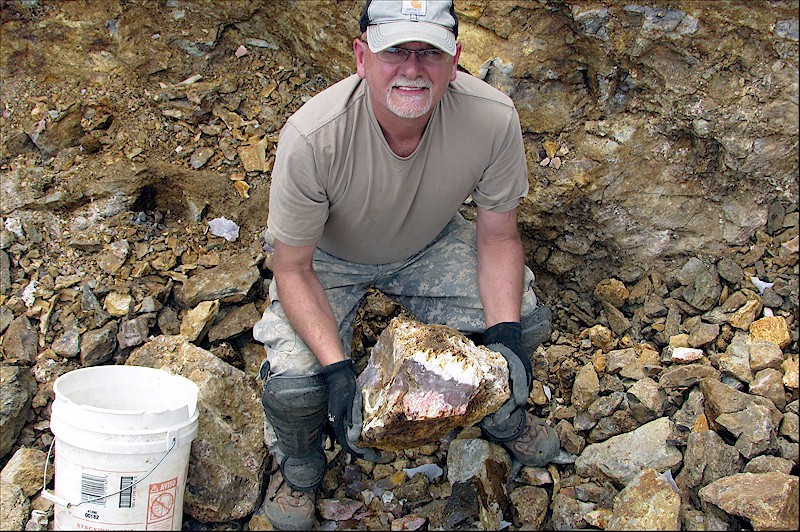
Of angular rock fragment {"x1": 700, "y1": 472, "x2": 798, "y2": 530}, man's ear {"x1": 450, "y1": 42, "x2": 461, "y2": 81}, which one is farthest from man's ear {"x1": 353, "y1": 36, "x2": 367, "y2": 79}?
angular rock fragment {"x1": 700, "y1": 472, "x2": 798, "y2": 530}

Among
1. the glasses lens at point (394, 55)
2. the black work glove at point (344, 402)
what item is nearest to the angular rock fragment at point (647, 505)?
the black work glove at point (344, 402)

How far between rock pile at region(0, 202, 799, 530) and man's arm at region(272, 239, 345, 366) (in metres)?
0.57

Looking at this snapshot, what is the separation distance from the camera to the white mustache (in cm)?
248

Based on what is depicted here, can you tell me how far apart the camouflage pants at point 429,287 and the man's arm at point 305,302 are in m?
0.14

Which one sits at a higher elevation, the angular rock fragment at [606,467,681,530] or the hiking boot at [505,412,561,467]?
the angular rock fragment at [606,467,681,530]

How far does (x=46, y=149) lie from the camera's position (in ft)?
12.3

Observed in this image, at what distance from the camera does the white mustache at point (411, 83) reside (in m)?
2.48

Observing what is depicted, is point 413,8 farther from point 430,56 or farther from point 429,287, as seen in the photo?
point 429,287

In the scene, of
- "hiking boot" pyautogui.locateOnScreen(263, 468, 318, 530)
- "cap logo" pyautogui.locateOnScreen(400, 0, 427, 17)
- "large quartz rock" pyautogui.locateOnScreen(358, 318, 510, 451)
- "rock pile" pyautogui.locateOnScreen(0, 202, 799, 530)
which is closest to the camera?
"large quartz rock" pyautogui.locateOnScreen(358, 318, 510, 451)

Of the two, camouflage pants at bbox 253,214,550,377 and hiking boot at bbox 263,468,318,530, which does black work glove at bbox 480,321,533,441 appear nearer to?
camouflage pants at bbox 253,214,550,377

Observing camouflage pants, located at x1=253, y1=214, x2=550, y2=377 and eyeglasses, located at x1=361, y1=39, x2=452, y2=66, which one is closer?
eyeglasses, located at x1=361, y1=39, x2=452, y2=66

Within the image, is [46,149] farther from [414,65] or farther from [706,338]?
[706,338]

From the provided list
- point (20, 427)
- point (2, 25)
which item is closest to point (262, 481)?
point (20, 427)

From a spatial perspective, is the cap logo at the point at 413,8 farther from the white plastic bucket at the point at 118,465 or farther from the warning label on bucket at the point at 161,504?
the warning label on bucket at the point at 161,504
